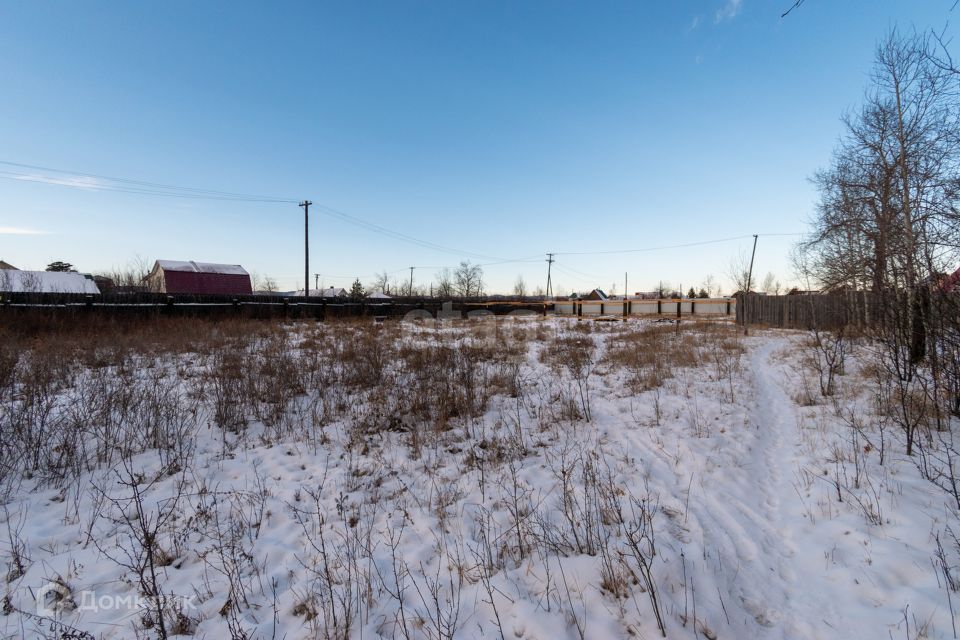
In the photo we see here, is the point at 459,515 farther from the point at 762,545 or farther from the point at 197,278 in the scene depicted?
the point at 197,278

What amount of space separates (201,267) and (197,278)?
4.63 feet

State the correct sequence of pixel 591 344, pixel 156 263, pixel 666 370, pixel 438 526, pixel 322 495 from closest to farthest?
1. pixel 438 526
2. pixel 322 495
3. pixel 666 370
4. pixel 591 344
5. pixel 156 263

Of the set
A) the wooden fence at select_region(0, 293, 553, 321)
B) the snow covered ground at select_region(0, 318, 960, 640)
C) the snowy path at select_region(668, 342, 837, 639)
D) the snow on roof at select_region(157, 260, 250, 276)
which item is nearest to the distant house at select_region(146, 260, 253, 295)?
the snow on roof at select_region(157, 260, 250, 276)

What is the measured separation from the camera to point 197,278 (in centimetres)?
3853

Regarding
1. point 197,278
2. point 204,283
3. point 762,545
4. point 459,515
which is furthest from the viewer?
point 204,283

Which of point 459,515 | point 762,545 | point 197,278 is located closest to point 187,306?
point 459,515

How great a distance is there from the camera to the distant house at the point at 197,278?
122ft

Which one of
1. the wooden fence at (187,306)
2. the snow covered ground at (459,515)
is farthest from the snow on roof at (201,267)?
the snow covered ground at (459,515)

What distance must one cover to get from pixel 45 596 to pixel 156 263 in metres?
48.5

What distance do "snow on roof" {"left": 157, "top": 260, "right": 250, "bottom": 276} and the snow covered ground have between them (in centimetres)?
3973

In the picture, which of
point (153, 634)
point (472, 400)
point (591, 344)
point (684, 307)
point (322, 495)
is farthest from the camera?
point (684, 307)

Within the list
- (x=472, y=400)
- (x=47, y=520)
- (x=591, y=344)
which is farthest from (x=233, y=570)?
(x=591, y=344)

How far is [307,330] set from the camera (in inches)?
548

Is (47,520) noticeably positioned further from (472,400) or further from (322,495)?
(472,400)
